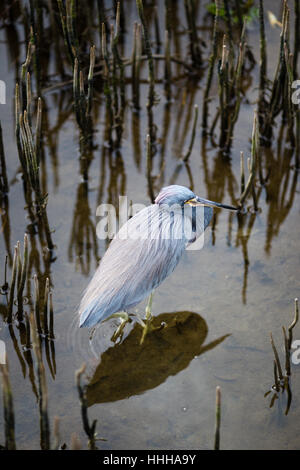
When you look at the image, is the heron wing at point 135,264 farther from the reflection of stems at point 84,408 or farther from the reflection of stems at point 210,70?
the reflection of stems at point 210,70

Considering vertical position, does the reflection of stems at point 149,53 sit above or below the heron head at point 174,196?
above

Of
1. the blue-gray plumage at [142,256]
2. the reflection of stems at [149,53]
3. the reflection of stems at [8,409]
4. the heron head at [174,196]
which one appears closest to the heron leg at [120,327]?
the blue-gray plumage at [142,256]

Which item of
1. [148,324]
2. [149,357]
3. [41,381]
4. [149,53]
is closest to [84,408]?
[41,381]

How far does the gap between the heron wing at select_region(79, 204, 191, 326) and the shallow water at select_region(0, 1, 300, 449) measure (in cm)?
32

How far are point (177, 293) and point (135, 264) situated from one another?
48 centimetres

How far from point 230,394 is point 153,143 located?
210 cm

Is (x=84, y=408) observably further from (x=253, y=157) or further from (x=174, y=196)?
(x=253, y=157)

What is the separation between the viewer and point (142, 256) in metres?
3.05

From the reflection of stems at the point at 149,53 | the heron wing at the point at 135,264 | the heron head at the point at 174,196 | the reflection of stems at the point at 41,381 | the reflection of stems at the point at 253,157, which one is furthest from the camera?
the reflection of stems at the point at 149,53

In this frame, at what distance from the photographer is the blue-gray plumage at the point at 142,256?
9.64 ft
